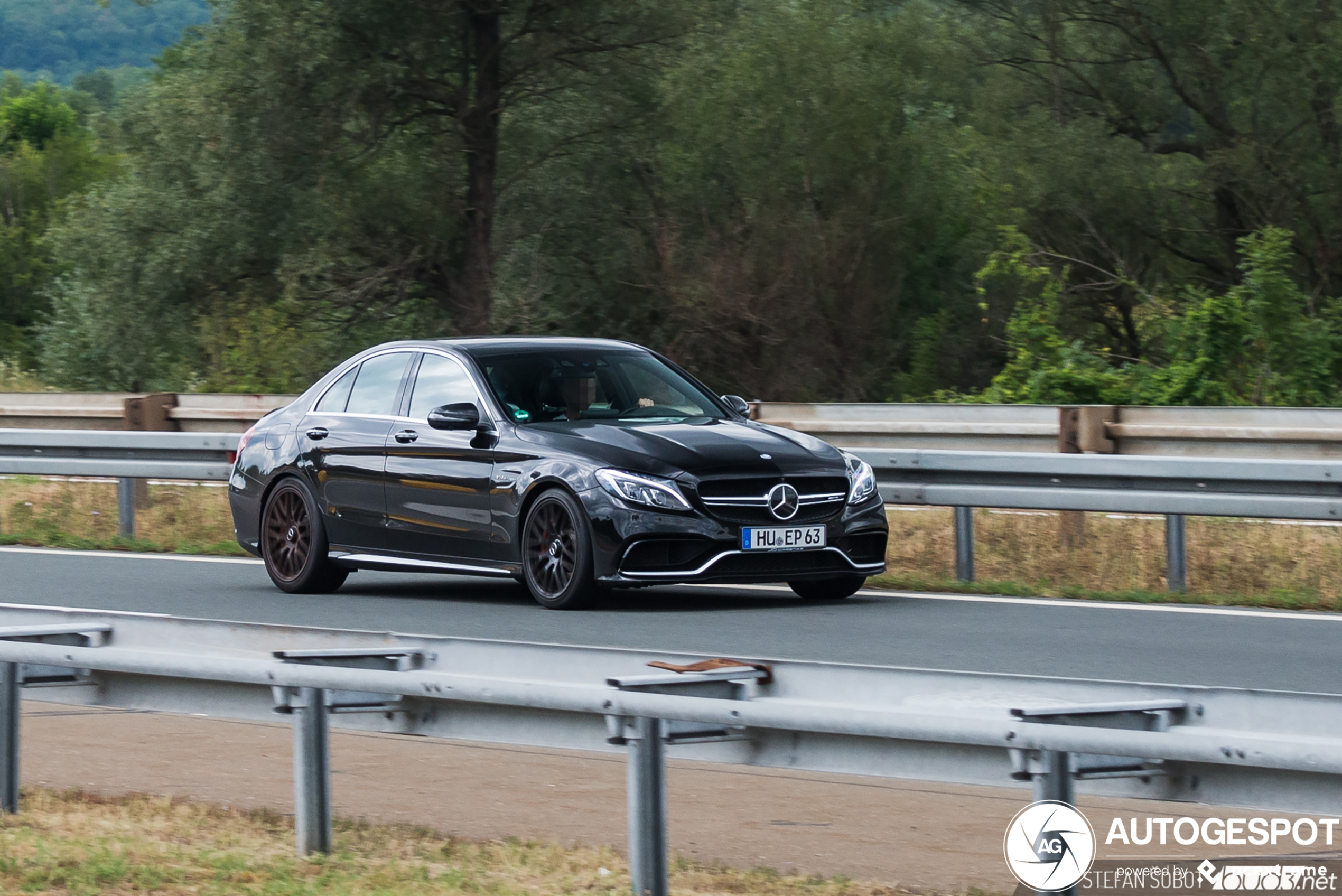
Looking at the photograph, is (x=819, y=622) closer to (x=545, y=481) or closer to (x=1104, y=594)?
(x=545, y=481)

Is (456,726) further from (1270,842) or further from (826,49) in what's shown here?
(826,49)

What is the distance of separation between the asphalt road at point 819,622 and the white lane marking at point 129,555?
3.02 feet

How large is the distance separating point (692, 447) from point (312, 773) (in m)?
5.51

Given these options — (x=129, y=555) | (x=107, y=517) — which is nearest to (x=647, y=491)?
(x=129, y=555)

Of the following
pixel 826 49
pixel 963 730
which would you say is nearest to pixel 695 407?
pixel 963 730

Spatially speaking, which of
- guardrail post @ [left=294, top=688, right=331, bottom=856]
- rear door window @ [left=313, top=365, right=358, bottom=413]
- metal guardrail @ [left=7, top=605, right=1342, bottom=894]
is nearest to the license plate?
rear door window @ [left=313, top=365, right=358, bottom=413]

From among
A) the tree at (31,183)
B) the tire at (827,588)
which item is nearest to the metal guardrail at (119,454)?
the tire at (827,588)

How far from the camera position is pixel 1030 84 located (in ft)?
94.6

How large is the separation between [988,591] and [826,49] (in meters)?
17.8

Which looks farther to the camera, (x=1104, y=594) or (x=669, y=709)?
(x=1104, y=594)

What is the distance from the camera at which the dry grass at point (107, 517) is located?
16016 mm

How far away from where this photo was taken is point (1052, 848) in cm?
437

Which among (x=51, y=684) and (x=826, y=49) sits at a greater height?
(x=826, y=49)

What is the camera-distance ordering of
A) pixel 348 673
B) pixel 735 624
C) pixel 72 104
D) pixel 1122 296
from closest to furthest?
pixel 348 673 → pixel 735 624 → pixel 1122 296 → pixel 72 104
